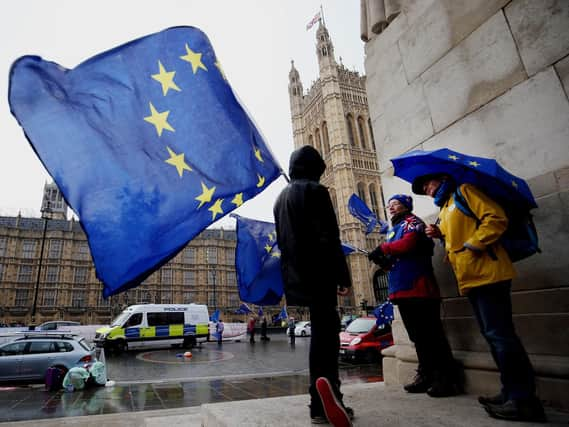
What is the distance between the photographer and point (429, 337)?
7.73 feet

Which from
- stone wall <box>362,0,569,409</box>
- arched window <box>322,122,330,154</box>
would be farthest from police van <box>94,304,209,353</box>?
arched window <box>322,122,330,154</box>

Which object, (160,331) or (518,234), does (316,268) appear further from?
(160,331)

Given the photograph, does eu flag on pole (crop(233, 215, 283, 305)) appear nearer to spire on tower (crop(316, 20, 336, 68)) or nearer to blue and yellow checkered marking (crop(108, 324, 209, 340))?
blue and yellow checkered marking (crop(108, 324, 209, 340))

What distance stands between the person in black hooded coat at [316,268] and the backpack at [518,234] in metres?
0.81

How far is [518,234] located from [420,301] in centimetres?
80

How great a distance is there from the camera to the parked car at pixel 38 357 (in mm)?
7203

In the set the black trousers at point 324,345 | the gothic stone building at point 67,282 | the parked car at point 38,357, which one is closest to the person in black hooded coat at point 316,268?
the black trousers at point 324,345

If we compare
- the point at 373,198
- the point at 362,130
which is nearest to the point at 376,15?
the point at 373,198

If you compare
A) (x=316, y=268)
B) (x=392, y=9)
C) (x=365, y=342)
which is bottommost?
(x=365, y=342)

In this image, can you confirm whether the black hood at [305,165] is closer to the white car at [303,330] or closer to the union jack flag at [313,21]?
the white car at [303,330]

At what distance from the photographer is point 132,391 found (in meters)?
5.31

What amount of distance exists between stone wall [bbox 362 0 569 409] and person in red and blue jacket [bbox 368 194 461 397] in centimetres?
20

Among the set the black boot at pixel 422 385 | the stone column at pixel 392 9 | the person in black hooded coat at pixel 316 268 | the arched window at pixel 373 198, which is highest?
the arched window at pixel 373 198

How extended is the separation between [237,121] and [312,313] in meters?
2.17
